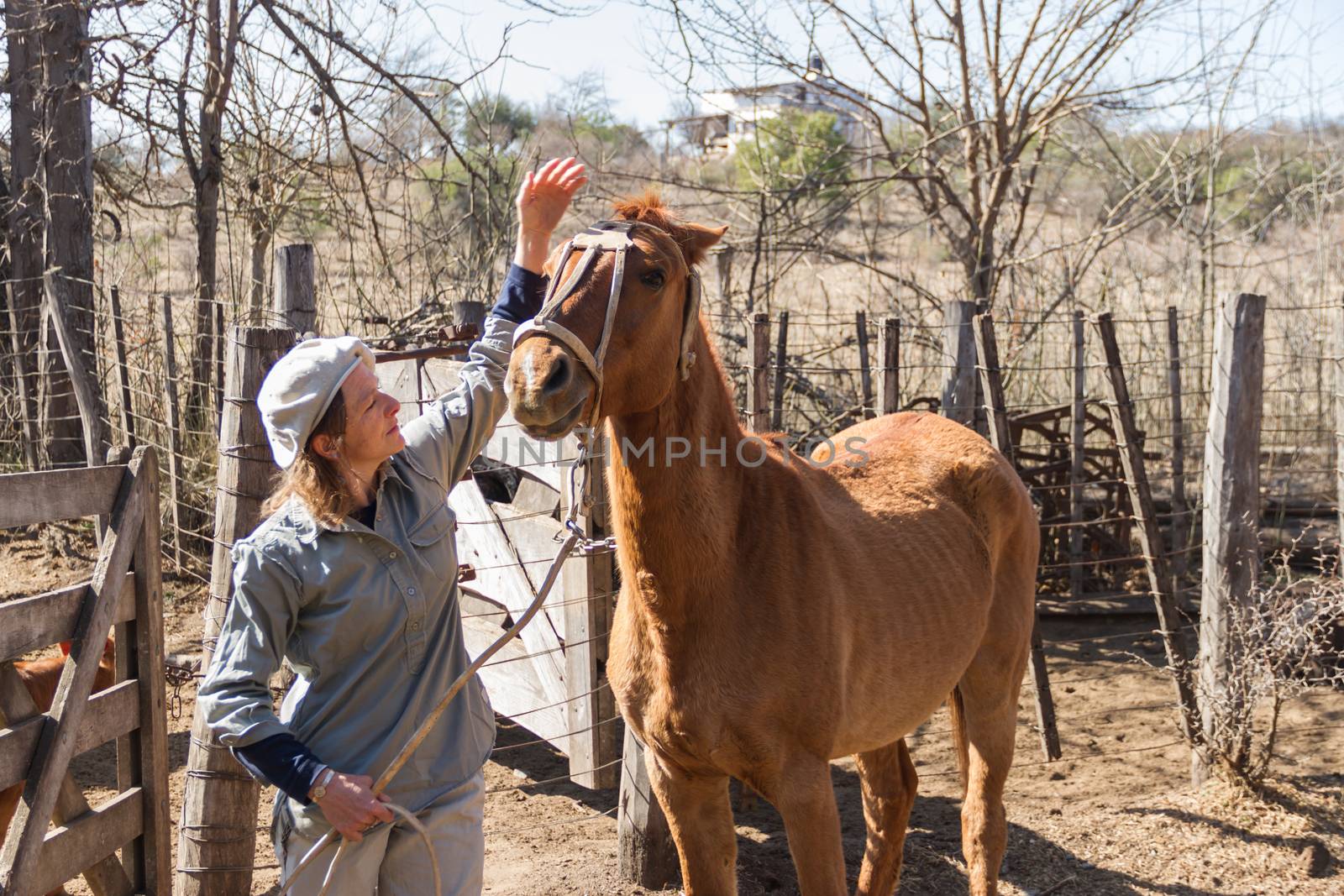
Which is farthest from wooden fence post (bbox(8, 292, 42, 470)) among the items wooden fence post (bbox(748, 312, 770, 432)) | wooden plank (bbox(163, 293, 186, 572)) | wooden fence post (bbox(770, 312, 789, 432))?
wooden fence post (bbox(748, 312, 770, 432))

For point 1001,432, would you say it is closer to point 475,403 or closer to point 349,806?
point 475,403

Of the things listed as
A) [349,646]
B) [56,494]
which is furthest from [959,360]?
[56,494]

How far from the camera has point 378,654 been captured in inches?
83.5

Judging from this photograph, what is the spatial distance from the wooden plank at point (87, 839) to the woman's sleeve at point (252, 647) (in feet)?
4.50

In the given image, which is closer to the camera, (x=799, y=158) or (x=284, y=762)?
(x=284, y=762)

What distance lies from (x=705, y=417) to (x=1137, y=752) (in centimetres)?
374

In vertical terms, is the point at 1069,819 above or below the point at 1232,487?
below

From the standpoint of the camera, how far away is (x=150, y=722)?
10.7 feet

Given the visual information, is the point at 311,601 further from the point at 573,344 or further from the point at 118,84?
the point at 118,84

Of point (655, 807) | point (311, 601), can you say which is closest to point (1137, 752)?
point (655, 807)

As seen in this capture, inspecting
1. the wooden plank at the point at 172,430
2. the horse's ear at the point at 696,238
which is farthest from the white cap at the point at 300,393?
the wooden plank at the point at 172,430

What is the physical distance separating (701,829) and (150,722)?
1.78m

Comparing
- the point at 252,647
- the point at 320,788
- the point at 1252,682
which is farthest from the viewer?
the point at 1252,682

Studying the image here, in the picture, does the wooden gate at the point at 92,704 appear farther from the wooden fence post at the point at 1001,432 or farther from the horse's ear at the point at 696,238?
the wooden fence post at the point at 1001,432
